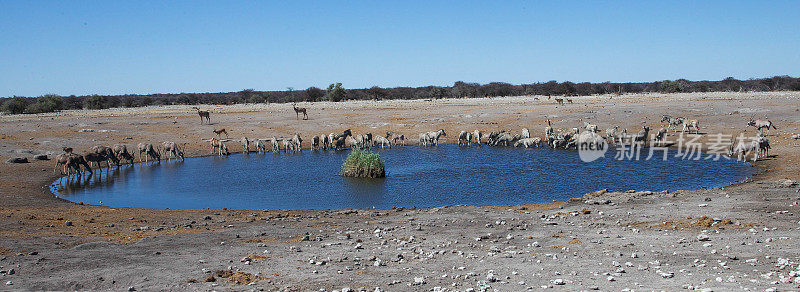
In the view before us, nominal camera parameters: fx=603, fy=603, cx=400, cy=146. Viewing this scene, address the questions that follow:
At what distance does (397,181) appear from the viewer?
21781 mm

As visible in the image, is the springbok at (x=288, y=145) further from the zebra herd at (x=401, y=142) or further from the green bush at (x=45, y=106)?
the green bush at (x=45, y=106)

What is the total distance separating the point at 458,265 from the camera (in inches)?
380

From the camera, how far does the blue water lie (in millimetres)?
18531

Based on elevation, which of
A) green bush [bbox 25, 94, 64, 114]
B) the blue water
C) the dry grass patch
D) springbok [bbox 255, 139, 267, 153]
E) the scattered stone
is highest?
green bush [bbox 25, 94, 64, 114]

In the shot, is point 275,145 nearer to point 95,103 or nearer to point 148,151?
point 148,151

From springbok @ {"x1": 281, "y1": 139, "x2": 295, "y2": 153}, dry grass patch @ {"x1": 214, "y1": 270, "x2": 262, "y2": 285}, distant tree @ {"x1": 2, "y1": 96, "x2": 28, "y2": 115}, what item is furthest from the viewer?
distant tree @ {"x1": 2, "y1": 96, "x2": 28, "y2": 115}

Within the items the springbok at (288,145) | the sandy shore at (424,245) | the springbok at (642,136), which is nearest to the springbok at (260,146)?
the springbok at (288,145)

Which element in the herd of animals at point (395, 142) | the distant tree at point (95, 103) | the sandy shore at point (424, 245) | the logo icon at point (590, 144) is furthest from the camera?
the distant tree at point (95, 103)

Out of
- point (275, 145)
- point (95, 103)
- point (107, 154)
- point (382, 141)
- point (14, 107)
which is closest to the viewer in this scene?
point (107, 154)

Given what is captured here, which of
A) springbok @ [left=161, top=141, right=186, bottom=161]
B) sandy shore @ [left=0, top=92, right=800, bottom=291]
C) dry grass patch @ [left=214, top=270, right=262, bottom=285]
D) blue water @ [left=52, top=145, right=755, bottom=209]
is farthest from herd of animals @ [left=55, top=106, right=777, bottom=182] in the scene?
dry grass patch @ [left=214, top=270, right=262, bottom=285]

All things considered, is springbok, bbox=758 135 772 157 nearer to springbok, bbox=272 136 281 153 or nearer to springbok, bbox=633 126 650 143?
springbok, bbox=633 126 650 143

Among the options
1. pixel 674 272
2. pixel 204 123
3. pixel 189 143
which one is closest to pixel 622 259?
pixel 674 272

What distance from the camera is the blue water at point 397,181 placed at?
18.5 meters

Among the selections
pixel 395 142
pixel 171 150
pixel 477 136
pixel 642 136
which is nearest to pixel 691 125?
pixel 642 136
